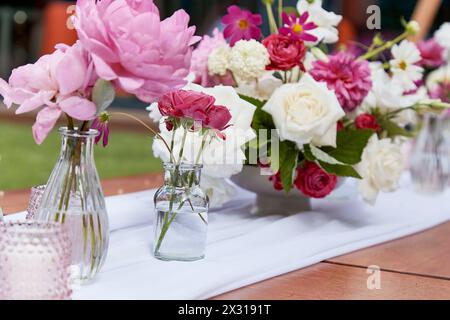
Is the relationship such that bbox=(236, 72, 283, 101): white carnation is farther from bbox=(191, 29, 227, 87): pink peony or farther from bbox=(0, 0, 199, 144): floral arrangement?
bbox=(0, 0, 199, 144): floral arrangement

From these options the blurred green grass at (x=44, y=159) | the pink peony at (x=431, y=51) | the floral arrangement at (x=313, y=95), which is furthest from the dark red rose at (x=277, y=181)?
the blurred green grass at (x=44, y=159)

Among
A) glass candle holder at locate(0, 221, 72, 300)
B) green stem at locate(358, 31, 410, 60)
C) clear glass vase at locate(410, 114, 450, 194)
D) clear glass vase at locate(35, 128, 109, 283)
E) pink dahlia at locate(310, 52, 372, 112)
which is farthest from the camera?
clear glass vase at locate(410, 114, 450, 194)

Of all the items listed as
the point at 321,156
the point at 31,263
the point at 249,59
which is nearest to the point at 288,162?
the point at 321,156

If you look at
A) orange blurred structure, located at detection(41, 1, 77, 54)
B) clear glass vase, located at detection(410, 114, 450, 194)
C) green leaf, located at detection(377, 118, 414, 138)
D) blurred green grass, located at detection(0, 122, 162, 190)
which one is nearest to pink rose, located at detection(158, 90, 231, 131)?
green leaf, located at detection(377, 118, 414, 138)

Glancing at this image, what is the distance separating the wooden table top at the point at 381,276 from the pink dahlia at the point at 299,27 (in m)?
0.31

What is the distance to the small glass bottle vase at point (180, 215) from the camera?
0.92 m

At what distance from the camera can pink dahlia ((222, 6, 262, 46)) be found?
1170mm

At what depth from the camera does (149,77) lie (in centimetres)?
71

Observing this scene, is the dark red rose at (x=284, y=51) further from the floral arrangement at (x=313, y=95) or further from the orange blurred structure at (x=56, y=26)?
the orange blurred structure at (x=56, y=26)

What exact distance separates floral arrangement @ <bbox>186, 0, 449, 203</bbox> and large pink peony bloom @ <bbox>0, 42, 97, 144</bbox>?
1.18 feet

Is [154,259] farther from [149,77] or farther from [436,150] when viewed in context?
[436,150]

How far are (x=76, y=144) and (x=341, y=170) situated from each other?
503mm

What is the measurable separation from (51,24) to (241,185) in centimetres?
577

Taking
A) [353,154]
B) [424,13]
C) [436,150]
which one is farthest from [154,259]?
[424,13]
